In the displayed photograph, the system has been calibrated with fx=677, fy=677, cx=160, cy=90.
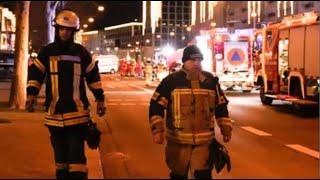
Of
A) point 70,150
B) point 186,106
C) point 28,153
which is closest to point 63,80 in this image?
point 70,150

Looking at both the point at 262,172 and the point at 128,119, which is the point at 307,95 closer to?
the point at 128,119

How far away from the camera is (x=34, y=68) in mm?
6988

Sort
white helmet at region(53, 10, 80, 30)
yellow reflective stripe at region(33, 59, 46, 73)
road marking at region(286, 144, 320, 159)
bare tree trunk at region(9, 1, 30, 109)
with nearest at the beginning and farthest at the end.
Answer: white helmet at region(53, 10, 80, 30), yellow reflective stripe at region(33, 59, 46, 73), road marking at region(286, 144, 320, 159), bare tree trunk at region(9, 1, 30, 109)

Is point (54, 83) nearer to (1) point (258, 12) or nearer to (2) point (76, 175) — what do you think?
(2) point (76, 175)

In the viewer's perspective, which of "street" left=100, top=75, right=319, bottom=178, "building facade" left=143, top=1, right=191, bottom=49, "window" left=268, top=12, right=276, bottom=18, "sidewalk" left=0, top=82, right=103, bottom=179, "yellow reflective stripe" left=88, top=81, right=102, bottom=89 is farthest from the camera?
"building facade" left=143, top=1, right=191, bottom=49

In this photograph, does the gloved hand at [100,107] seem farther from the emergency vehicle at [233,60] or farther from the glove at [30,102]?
the emergency vehicle at [233,60]

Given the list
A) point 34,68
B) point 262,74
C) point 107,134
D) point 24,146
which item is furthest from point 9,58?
point 34,68

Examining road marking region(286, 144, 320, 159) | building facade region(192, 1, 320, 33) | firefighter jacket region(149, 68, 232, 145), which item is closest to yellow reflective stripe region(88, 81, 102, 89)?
firefighter jacket region(149, 68, 232, 145)

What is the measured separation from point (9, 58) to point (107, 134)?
3306 cm

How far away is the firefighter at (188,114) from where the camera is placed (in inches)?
247

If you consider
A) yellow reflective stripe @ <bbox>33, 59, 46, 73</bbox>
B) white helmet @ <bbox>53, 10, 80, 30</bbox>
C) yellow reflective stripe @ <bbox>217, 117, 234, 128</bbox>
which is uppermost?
white helmet @ <bbox>53, 10, 80, 30</bbox>

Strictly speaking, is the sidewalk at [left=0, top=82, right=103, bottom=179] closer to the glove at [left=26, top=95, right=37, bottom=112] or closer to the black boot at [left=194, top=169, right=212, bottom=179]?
the glove at [left=26, top=95, right=37, bottom=112]

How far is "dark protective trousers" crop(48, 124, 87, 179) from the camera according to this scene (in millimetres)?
6836

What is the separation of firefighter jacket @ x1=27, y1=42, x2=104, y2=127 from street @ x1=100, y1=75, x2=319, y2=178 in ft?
9.26
